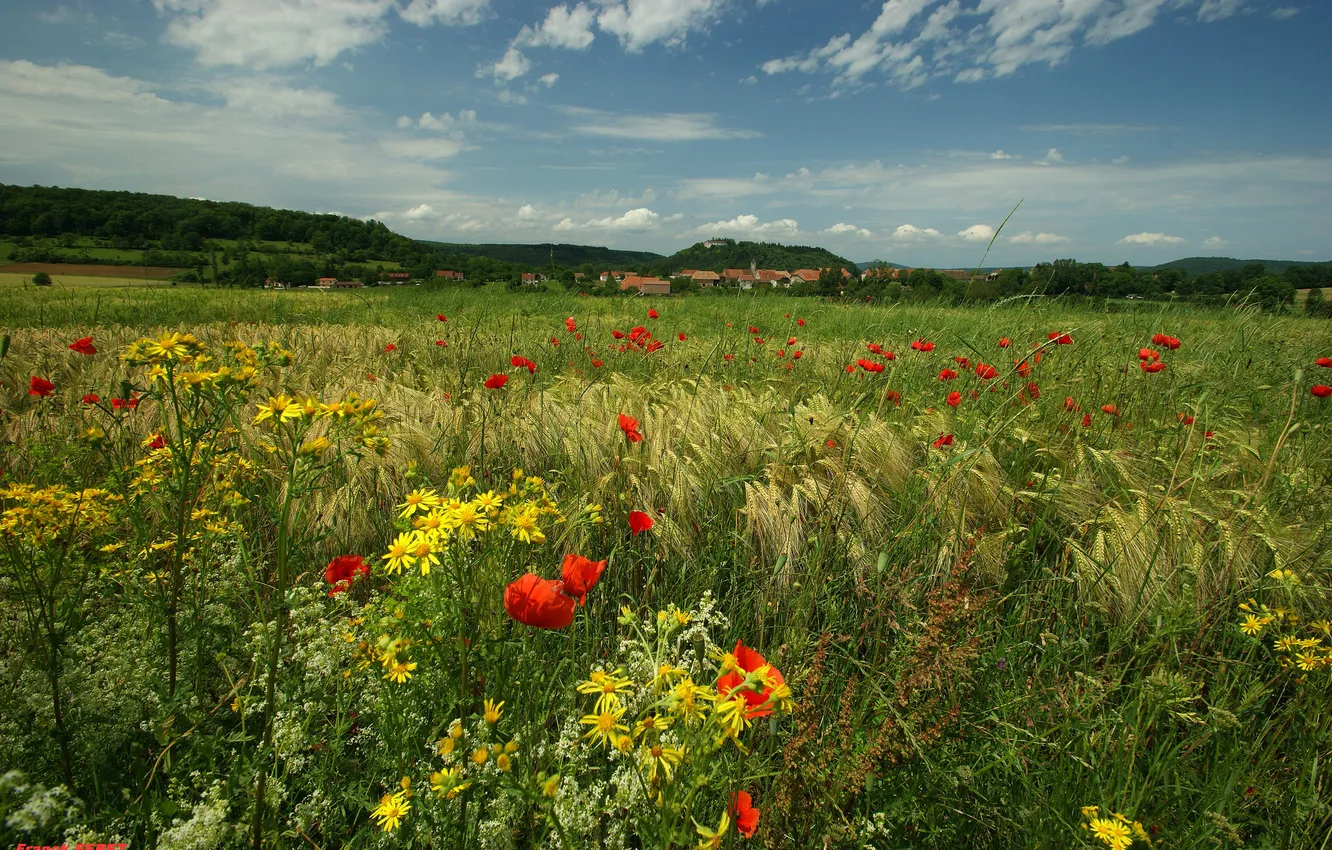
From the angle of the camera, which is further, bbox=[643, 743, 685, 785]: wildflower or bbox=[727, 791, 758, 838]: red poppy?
bbox=[727, 791, 758, 838]: red poppy

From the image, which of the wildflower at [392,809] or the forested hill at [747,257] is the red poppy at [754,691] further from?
the forested hill at [747,257]

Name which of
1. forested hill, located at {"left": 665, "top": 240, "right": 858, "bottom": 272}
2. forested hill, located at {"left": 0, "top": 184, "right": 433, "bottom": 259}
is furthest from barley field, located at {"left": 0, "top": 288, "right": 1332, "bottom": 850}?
forested hill, located at {"left": 665, "top": 240, "right": 858, "bottom": 272}

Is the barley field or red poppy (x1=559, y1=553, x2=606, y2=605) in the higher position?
red poppy (x1=559, y1=553, x2=606, y2=605)

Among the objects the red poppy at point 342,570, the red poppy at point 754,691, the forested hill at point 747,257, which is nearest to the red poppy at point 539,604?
the red poppy at point 754,691

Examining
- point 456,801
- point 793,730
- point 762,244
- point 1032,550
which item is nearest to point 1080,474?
point 1032,550

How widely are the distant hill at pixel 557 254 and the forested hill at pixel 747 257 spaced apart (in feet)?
36.8

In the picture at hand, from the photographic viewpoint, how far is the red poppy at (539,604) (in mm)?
1041

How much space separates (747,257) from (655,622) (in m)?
48.7

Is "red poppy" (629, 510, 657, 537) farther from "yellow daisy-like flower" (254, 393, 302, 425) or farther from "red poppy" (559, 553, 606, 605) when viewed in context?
"yellow daisy-like flower" (254, 393, 302, 425)

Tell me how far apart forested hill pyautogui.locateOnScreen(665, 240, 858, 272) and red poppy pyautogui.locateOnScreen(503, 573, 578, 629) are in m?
45.1

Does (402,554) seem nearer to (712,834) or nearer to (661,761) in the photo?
(661,761)

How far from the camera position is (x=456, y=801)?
1251 mm

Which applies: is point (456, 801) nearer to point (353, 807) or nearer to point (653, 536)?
point (353, 807)

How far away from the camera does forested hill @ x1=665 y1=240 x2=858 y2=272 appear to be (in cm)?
4566
